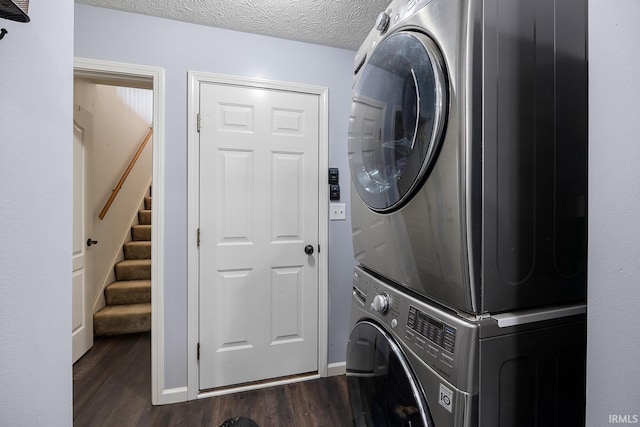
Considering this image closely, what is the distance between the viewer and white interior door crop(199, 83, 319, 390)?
1840 millimetres

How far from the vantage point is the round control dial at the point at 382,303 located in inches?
35.6

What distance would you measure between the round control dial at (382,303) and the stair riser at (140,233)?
3.56 metres

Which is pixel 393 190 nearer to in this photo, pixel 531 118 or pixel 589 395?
pixel 531 118

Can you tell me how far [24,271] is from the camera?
26.6 inches

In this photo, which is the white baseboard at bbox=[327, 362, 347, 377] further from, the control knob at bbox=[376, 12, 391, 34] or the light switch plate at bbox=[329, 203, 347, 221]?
the control knob at bbox=[376, 12, 391, 34]

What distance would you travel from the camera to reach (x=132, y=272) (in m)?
3.12

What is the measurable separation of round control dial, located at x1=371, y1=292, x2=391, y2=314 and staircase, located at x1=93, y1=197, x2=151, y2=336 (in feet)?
8.27

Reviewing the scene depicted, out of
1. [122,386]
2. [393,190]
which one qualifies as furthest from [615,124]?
[122,386]

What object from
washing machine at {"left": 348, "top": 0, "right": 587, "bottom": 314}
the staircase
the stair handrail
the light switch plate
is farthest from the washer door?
the stair handrail

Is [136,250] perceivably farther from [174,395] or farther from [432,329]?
[432,329]

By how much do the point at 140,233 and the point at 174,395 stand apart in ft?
8.07

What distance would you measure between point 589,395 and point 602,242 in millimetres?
296

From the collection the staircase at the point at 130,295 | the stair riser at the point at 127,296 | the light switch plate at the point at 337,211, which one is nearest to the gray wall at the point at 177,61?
the light switch plate at the point at 337,211

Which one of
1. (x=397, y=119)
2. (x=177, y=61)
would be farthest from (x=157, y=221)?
(x=397, y=119)
